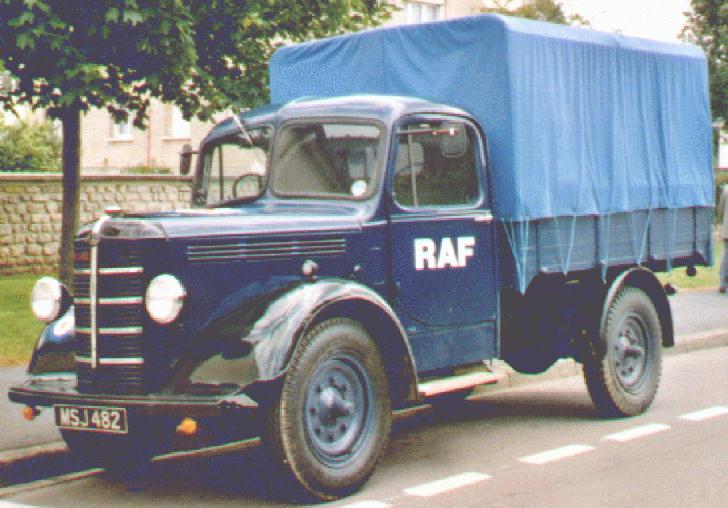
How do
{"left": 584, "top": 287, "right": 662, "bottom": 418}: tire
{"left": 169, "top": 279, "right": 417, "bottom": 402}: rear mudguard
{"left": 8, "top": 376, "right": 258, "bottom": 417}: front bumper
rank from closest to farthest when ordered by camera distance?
1. {"left": 8, "top": 376, "right": 258, "bottom": 417}: front bumper
2. {"left": 169, "top": 279, "right": 417, "bottom": 402}: rear mudguard
3. {"left": 584, "top": 287, "right": 662, "bottom": 418}: tire

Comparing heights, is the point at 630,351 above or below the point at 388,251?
below

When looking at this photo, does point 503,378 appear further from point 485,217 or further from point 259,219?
point 259,219

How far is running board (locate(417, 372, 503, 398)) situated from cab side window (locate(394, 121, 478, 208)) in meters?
1.11

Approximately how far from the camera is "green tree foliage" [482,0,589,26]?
28.4m

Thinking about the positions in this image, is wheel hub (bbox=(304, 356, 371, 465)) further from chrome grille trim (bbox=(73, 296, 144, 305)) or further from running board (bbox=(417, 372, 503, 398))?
chrome grille trim (bbox=(73, 296, 144, 305))

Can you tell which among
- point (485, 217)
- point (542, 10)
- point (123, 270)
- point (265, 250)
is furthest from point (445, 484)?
point (542, 10)

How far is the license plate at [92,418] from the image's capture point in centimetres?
638

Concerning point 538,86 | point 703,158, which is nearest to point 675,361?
point 703,158

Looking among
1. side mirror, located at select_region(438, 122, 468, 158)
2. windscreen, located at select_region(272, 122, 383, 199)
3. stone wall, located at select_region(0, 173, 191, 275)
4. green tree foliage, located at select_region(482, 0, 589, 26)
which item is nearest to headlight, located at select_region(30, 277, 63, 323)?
windscreen, located at select_region(272, 122, 383, 199)

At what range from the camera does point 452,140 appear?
8.02m

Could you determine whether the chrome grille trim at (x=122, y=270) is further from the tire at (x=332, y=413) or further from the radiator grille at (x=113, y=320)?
→ the tire at (x=332, y=413)

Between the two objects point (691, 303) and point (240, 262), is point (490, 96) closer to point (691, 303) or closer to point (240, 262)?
point (240, 262)

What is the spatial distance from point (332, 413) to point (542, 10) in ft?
76.4

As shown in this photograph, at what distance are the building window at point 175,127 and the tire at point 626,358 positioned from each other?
84.1ft
